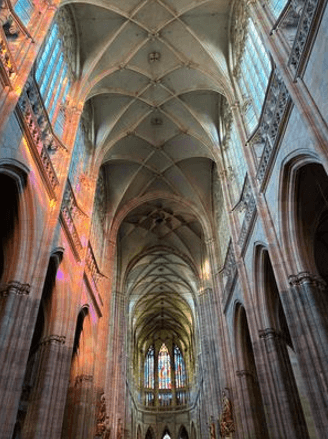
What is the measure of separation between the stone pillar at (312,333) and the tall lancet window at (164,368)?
3540 cm

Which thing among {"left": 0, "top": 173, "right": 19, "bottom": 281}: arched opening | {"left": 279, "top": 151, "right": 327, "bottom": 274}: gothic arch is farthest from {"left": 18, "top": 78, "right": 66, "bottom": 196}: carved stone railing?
{"left": 279, "top": 151, "right": 327, "bottom": 274}: gothic arch

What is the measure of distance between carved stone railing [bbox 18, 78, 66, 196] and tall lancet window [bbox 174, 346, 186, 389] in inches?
1359

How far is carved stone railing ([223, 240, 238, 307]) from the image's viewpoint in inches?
639

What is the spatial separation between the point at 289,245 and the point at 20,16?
963 centimetres

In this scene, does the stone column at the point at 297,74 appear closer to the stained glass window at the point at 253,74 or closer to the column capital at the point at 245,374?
the stained glass window at the point at 253,74

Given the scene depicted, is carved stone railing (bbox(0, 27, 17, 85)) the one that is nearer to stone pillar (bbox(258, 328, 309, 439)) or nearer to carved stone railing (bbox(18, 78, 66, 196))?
carved stone railing (bbox(18, 78, 66, 196))

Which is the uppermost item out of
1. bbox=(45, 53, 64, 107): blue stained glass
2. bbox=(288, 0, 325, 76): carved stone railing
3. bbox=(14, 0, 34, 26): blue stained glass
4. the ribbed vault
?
the ribbed vault

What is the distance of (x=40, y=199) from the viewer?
10867 mm

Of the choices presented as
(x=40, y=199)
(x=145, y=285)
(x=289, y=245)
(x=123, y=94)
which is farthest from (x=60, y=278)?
(x=145, y=285)

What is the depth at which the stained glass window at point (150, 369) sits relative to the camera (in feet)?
135

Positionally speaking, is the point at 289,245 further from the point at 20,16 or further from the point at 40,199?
the point at 20,16

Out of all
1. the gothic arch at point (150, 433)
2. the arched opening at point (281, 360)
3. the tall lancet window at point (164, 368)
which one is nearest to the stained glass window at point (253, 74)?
the arched opening at point (281, 360)

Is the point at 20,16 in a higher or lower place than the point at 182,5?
lower

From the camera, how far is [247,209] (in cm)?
1372
